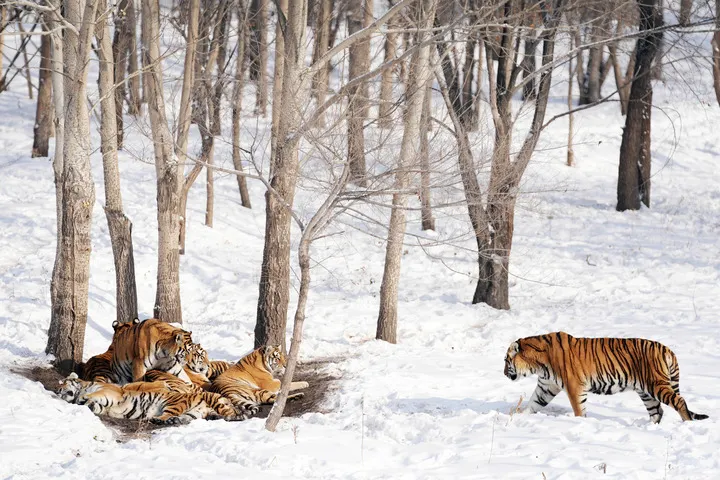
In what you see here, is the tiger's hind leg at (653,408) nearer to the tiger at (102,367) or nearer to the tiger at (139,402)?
the tiger at (139,402)

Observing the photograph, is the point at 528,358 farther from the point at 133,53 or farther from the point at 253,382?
the point at 133,53

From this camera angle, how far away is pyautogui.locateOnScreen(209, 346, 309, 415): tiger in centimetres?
938

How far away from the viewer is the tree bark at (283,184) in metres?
9.22

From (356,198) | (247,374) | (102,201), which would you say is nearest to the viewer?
(356,198)

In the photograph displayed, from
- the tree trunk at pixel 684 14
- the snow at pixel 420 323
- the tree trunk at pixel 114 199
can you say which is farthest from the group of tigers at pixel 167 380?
the tree trunk at pixel 684 14

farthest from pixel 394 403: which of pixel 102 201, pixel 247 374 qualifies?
pixel 102 201

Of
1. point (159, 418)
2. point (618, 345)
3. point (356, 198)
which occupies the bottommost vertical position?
point (159, 418)

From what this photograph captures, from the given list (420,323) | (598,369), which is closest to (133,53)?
(420,323)

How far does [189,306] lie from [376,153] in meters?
6.58

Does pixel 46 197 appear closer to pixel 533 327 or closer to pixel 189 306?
pixel 189 306

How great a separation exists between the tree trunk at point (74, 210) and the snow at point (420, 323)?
0.49 metres

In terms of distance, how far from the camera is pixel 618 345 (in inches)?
334

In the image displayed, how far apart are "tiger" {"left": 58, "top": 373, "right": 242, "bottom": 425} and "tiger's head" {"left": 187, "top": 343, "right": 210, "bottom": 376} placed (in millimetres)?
945

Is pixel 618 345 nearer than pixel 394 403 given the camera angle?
Yes
